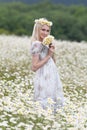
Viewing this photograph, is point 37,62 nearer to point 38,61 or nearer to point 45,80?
point 38,61

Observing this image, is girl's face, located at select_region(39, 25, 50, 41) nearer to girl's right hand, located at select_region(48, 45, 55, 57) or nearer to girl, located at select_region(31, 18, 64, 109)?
girl, located at select_region(31, 18, 64, 109)

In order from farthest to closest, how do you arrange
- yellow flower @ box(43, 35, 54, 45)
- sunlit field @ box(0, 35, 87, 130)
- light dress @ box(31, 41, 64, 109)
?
1. light dress @ box(31, 41, 64, 109)
2. yellow flower @ box(43, 35, 54, 45)
3. sunlit field @ box(0, 35, 87, 130)

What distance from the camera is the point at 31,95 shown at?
11.7 meters

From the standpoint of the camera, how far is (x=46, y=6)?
11894 cm

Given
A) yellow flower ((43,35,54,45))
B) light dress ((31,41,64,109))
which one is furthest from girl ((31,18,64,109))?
yellow flower ((43,35,54,45))

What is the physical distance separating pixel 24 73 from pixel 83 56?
25.8 feet

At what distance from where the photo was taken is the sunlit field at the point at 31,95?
8.05 metres

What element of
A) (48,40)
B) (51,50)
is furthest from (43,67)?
(48,40)

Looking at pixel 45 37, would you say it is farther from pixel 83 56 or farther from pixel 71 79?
pixel 83 56

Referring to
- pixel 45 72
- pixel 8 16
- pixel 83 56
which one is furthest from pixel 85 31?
pixel 45 72

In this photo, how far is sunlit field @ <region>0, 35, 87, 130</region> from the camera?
8.05m

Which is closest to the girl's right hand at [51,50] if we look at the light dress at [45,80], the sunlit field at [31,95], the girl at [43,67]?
the girl at [43,67]

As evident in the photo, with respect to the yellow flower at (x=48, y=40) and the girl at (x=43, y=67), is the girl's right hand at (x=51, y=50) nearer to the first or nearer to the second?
the girl at (x=43, y=67)

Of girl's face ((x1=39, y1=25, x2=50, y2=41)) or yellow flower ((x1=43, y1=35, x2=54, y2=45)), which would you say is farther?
girl's face ((x1=39, y1=25, x2=50, y2=41))
